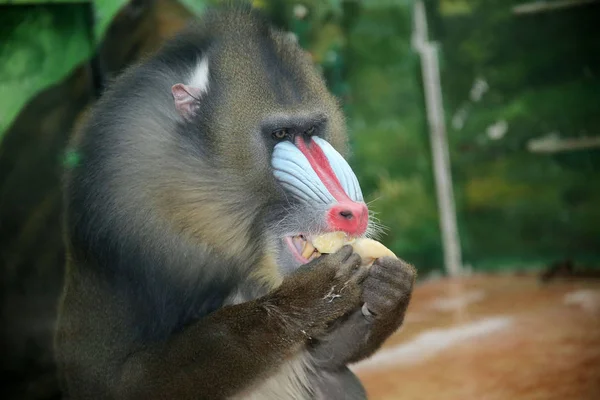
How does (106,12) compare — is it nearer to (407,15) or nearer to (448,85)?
(407,15)

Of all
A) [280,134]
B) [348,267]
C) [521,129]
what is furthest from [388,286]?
[521,129]

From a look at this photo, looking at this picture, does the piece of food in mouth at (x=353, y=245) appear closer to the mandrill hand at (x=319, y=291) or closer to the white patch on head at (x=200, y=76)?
the mandrill hand at (x=319, y=291)

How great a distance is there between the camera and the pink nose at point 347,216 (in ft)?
5.67

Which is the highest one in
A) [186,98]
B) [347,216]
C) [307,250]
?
[186,98]

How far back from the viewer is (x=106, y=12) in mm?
2408

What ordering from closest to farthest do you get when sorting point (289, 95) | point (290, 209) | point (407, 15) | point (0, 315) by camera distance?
point (290, 209), point (289, 95), point (0, 315), point (407, 15)

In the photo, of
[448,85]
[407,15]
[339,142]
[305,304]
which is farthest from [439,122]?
[305,304]

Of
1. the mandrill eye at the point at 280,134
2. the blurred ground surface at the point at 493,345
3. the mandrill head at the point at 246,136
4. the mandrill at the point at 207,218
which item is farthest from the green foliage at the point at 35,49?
the blurred ground surface at the point at 493,345

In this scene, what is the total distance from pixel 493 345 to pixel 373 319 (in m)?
1.59

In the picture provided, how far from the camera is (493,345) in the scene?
3.69 m

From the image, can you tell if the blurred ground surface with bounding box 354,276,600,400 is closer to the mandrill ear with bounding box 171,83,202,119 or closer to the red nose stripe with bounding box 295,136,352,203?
the red nose stripe with bounding box 295,136,352,203

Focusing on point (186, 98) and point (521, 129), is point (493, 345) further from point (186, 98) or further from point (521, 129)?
point (186, 98)

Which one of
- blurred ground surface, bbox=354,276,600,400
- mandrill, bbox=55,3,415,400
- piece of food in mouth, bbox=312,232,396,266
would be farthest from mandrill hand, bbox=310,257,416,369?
blurred ground surface, bbox=354,276,600,400

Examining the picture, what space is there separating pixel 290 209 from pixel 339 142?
0.38 metres
